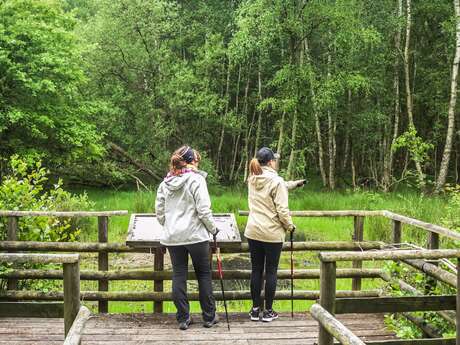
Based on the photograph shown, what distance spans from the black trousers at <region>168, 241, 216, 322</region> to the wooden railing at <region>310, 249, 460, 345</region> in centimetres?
179

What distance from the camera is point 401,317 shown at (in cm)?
610

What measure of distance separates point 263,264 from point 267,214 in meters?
0.58

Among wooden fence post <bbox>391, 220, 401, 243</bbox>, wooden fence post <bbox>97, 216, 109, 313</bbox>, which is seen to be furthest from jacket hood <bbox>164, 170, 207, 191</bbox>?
wooden fence post <bbox>391, 220, 401, 243</bbox>

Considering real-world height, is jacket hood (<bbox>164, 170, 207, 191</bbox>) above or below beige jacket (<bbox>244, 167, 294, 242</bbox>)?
above

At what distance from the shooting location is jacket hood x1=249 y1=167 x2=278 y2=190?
582cm

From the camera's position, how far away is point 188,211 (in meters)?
5.55

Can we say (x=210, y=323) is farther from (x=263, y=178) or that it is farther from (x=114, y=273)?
(x=263, y=178)

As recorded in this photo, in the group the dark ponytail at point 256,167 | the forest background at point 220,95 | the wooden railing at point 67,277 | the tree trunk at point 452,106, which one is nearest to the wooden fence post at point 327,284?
the wooden railing at point 67,277

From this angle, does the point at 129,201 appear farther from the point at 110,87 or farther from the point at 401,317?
the point at 401,317

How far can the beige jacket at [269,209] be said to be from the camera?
5785 mm

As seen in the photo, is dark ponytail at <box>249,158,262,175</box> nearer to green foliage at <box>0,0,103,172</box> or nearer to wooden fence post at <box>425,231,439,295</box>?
wooden fence post at <box>425,231,439,295</box>

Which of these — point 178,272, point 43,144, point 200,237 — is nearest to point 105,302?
point 178,272

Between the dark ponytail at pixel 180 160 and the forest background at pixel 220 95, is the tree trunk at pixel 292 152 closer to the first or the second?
the forest background at pixel 220 95

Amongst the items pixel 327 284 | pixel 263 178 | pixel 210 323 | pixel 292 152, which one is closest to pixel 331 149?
pixel 292 152
